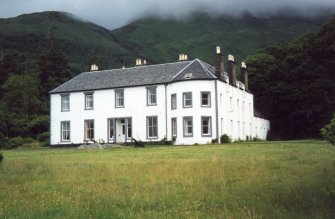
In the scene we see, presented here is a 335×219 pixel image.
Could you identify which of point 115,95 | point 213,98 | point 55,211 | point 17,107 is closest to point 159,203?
point 55,211

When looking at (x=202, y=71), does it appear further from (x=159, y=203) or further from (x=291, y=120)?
(x=159, y=203)

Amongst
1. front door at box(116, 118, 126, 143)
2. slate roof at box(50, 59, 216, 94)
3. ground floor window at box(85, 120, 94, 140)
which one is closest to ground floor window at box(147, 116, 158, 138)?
front door at box(116, 118, 126, 143)

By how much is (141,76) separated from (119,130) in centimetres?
628

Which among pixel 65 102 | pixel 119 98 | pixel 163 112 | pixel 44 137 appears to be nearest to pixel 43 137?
pixel 44 137

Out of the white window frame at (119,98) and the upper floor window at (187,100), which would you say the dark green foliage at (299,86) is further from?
the white window frame at (119,98)

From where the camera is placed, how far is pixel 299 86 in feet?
212

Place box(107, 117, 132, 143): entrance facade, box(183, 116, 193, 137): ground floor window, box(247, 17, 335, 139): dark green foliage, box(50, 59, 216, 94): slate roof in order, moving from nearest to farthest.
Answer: box(183, 116, 193, 137): ground floor window, box(50, 59, 216, 94): slate roof, box(107, 117, 132, 143): entrance facade, box(247, 17, 335, 139): dark green foliage

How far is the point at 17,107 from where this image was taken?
63969 millimetres

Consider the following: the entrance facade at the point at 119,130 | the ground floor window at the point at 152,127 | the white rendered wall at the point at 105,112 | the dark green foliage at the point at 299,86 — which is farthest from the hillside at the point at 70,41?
the ground floor window at the point at 152,127

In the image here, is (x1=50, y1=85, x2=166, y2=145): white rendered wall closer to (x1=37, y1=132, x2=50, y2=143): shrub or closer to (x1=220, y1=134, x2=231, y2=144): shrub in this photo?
(x1=37, y1=132, x2=50, y2=143): shrub

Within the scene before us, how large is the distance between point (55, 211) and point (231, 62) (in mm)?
46915

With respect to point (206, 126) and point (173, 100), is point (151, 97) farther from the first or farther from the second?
point (206, 126)

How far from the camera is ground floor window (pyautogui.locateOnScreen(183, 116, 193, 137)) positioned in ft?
162

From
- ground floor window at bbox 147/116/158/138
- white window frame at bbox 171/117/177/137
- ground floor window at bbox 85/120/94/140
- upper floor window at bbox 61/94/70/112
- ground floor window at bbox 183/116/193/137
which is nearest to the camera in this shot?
ground floor window at bbox 183/116/193/137
